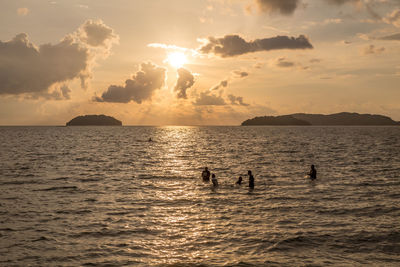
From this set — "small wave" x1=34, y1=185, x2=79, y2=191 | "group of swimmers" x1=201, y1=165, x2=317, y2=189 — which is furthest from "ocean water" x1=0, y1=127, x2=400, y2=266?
"group of swimmers" x1=201, y1=165, x2=317, y2=189

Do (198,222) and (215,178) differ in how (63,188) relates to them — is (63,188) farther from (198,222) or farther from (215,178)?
(198,222)

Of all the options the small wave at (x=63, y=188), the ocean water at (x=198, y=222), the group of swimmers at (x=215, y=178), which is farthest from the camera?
the group of swimmers at (x=215, y=178)

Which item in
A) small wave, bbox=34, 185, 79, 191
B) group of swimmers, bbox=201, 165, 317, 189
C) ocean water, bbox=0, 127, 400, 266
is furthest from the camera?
group of swimmers, bbox=201, 165, 317, 189

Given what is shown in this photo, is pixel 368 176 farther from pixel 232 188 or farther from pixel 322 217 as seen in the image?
pixel 322 217

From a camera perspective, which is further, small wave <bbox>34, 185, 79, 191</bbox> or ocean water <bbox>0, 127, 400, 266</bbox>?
small wave <bbox>34, 185, 79, 191</bbox>

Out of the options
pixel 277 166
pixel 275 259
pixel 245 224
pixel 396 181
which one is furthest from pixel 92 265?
pixel 277 166

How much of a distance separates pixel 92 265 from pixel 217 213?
1092 cm

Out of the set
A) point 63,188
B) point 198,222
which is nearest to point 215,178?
point 198,222

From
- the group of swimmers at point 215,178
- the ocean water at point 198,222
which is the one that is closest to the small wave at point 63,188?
the ocean water at point 198,222

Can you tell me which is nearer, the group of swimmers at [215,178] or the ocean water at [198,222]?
the ocean water at [198,222]

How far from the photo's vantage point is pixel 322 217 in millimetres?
23344

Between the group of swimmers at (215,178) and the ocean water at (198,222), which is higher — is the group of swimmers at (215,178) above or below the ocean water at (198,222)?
above

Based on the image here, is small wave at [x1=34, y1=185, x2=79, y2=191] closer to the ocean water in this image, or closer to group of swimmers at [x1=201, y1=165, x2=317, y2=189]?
the ocean water

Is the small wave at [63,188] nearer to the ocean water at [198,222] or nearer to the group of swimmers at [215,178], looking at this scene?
the ocean water at [198,222]
